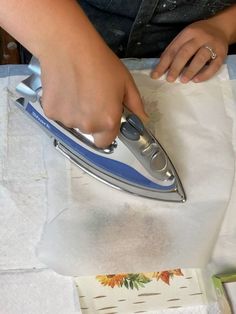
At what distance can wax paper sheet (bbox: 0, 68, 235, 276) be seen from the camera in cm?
57

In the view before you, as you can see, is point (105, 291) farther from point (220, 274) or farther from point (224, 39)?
point (224, 39)

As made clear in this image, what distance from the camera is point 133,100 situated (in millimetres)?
Result: 555

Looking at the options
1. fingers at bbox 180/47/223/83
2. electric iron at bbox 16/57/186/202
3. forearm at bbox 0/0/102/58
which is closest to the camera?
forearm at bbox 0/0/102/58

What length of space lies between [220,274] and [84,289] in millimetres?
143

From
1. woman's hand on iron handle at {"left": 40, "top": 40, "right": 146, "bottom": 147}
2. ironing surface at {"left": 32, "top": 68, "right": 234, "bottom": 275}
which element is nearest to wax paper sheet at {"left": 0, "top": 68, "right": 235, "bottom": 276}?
ironing surface at {"left": 32, "top": 68, "right": 234, "bottom": 275}

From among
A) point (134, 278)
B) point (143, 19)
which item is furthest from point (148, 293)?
point (143, 19)

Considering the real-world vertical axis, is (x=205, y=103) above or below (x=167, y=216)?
above

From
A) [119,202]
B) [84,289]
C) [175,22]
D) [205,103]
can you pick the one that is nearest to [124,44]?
[175,22]

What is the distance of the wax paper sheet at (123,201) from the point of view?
0.57m

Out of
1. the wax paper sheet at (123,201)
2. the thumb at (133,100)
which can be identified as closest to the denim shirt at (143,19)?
the wax paper sheet at (123,201)

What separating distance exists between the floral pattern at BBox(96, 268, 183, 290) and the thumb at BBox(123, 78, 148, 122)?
0.55ft

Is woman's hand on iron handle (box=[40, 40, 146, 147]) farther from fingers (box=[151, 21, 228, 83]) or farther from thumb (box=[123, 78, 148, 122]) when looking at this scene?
fingers (box=[151, 21, 228, 83])

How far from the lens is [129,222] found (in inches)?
23.3

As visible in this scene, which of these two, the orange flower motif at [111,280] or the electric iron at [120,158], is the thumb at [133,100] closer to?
the electric iron at [120,158]
